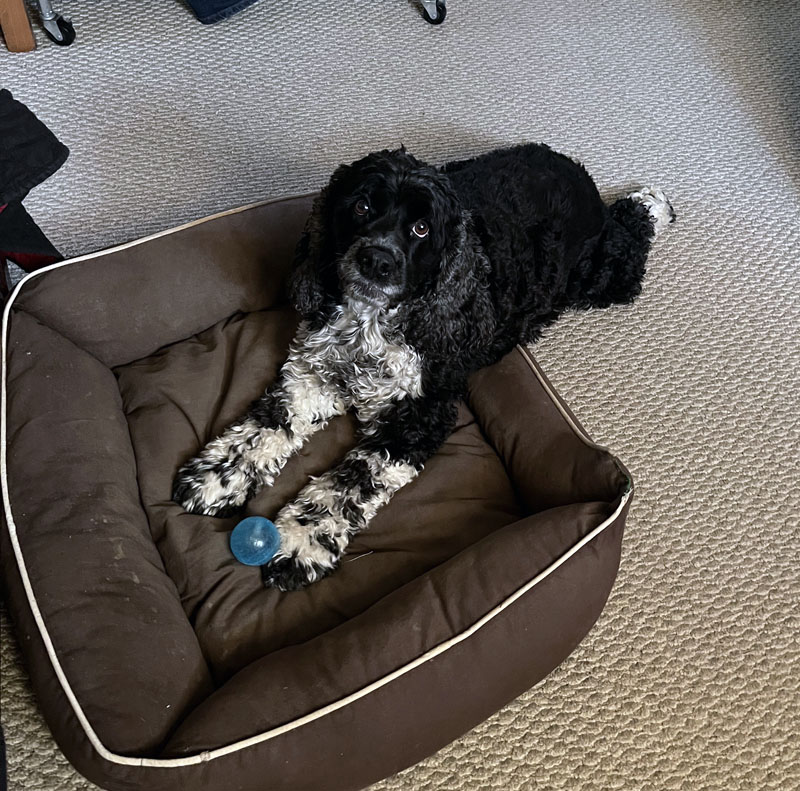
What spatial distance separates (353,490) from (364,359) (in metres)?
0.41

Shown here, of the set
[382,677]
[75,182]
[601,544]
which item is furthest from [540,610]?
[75,182]

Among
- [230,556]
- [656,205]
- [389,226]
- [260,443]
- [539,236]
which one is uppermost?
[389,226]

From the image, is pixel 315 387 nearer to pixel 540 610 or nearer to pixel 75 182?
pixel 540 610

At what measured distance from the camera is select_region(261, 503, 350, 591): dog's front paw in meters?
2.18

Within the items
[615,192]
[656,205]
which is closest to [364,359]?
[656,205]

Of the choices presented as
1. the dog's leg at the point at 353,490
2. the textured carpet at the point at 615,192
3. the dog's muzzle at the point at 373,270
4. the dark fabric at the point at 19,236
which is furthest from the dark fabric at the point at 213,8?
the dog's leg at the point at 353,490

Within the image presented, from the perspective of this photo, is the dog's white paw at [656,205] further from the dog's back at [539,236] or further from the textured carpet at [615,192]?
the dog's back at [539,236]

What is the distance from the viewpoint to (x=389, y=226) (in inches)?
85.3

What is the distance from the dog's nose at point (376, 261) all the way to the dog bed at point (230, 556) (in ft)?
2.05

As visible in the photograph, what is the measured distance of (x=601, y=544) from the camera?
6.80 ft

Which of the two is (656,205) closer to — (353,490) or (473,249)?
(473,249)

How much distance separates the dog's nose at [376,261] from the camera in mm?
2125

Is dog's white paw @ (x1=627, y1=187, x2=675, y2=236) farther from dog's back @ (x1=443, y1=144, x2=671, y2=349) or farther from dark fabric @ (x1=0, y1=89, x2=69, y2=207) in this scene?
dark fabric @ (x1=0, y1=89, x2=69, y2=207)

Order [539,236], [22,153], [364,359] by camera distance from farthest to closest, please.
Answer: [539,236] → [364,359] → [22,153]
